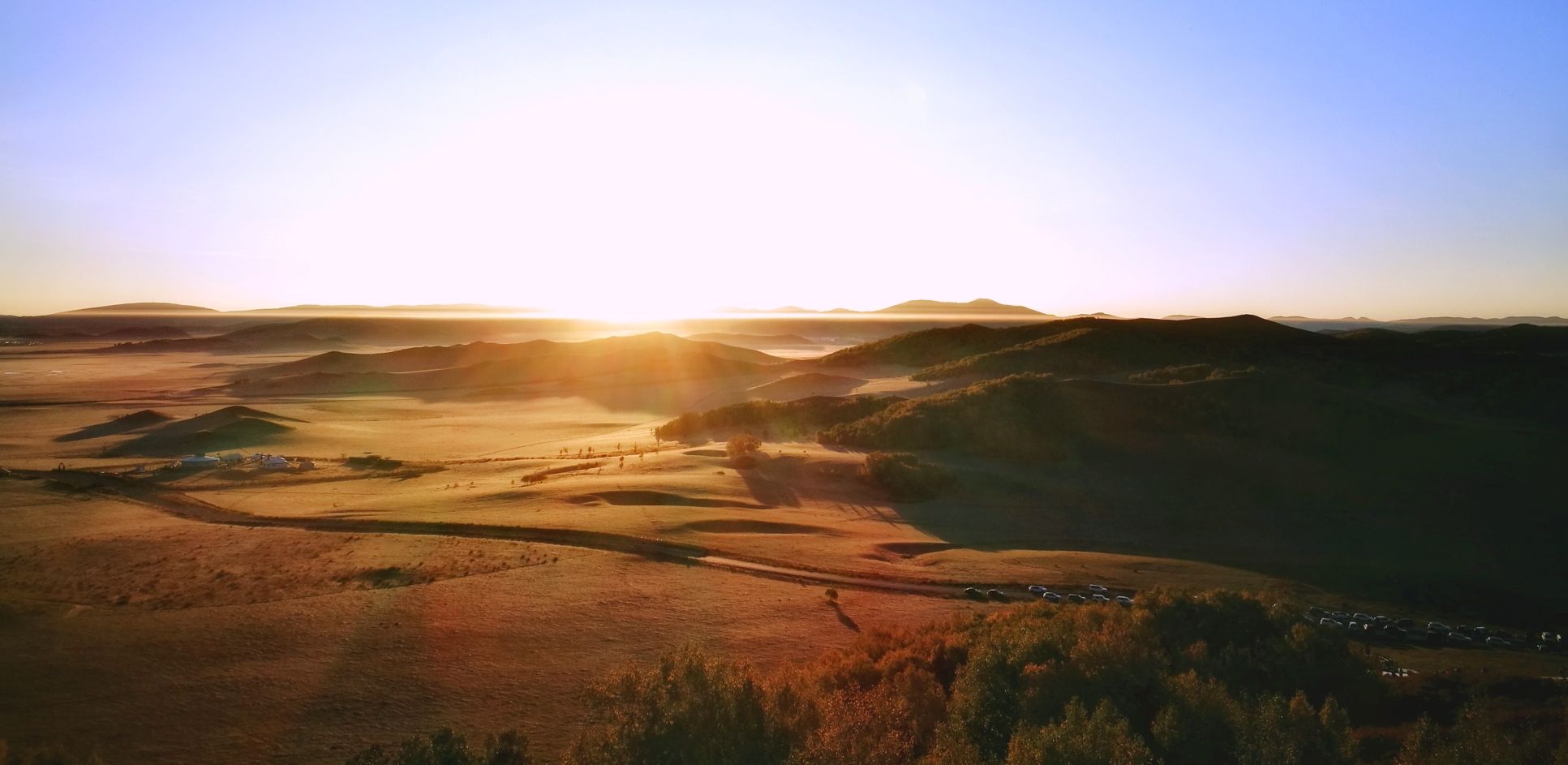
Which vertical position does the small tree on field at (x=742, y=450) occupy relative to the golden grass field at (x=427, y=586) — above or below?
above

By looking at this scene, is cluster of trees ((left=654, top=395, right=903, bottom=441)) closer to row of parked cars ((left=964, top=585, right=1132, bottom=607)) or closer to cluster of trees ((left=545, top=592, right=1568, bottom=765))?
row of parked cars ((left=964, top=585, right=1132, bottom=607))

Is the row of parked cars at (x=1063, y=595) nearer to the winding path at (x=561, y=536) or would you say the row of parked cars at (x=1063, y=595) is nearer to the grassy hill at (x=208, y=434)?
the winding path at (x=561, y=536)

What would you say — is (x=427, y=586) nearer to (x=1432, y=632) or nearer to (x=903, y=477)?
(x=903, y=477)

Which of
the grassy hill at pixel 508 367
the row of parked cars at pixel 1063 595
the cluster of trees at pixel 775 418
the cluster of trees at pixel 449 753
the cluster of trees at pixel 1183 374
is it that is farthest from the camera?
the grassy hill at pixel 508 367

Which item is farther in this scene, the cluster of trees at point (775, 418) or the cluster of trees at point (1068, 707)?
the cluster of trees at point (775, 418)

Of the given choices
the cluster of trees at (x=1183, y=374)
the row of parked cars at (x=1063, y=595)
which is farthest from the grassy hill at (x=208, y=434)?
the cluster of trees at (x=1183, y=374)

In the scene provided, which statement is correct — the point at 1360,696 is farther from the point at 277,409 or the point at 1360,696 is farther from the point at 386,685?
the point at 277,409

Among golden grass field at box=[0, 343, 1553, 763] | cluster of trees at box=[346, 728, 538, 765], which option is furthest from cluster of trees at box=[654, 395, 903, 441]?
cluster of trees at box=[346, 728, 538, 765]
